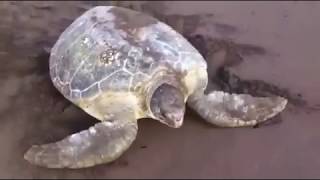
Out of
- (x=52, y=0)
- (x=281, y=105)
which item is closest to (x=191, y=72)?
(x=281, y=105)

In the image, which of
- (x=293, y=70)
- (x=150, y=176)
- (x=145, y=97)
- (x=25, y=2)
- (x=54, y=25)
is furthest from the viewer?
(x=25, y=2)

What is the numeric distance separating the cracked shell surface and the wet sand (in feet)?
0.34

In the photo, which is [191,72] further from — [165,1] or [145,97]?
[165,1]

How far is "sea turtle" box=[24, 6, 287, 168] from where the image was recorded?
1803 mm

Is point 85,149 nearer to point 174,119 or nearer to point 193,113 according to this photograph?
point 174,119

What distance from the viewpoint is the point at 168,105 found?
184cm

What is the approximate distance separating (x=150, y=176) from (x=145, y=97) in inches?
10.3

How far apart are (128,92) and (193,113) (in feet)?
0.82

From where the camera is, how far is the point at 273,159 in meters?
1.82

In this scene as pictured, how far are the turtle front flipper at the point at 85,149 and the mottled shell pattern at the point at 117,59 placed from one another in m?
0.11

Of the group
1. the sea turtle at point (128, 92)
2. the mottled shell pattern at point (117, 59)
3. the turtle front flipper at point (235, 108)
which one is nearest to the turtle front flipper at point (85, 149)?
the sea turtle at point (128, 92)

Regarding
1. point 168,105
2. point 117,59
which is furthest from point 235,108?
point 117,59

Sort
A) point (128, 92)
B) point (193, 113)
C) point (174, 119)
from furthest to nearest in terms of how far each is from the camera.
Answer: point (193, 113), point (128, 92), point (174, 119)

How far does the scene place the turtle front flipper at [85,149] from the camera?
1.77m
